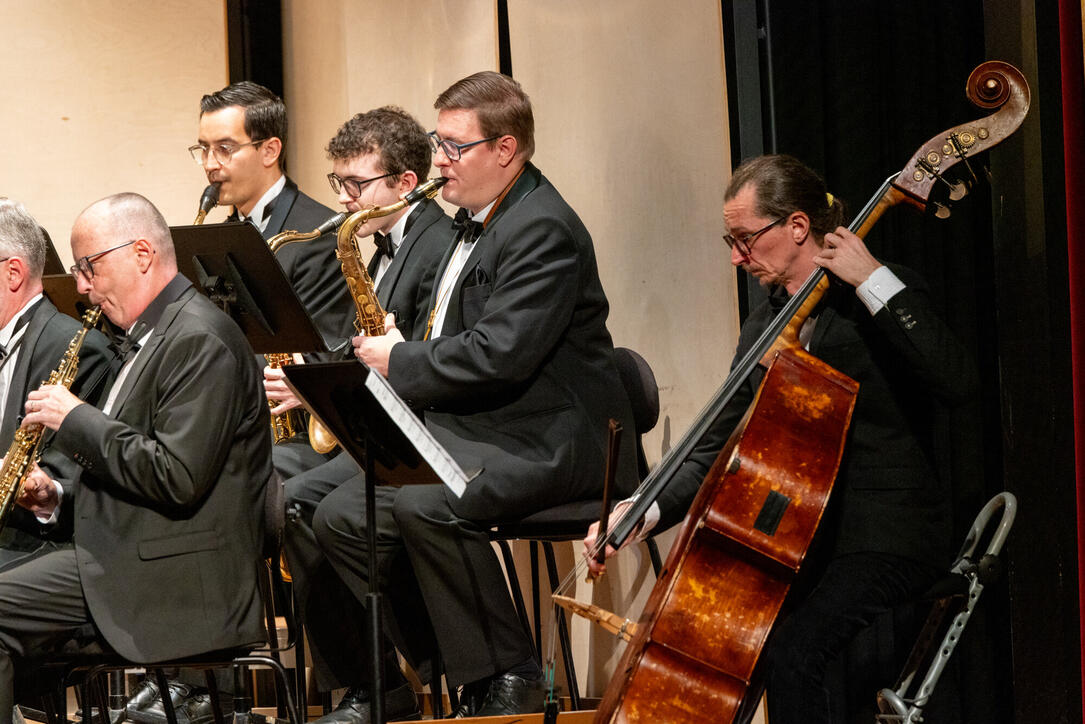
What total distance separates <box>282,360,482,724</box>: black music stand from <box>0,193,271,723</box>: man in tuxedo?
521mm

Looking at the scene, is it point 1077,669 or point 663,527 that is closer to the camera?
point 1077,669

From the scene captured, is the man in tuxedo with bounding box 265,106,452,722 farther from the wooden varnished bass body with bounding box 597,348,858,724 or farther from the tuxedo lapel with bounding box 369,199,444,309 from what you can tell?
the wooden varnished bass body with bounding box 597,348,858,724

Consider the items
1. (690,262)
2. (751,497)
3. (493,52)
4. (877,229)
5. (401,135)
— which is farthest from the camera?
(493,52)

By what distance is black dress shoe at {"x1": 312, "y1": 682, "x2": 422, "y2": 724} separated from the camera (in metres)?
3.46

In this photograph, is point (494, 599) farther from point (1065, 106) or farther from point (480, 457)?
point (1065, 106)

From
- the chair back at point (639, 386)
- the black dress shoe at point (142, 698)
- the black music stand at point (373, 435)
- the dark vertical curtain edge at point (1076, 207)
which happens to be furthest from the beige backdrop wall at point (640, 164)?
the black music stand at point (373, 435)

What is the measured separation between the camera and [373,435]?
257 centimetres

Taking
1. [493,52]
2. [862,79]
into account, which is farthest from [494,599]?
[493,52]

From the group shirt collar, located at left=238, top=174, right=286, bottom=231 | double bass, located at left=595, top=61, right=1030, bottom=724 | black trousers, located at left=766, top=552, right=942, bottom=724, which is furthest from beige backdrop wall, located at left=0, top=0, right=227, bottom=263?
black trousers, located at left=766, top=552, right=942, bottom=724

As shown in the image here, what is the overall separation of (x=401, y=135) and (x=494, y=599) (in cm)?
179

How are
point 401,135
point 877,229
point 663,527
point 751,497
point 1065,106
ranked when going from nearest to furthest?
point 751,497
point 1065,106
point 663,527
point 877,229
point 401,135

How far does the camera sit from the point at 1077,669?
2951 mm

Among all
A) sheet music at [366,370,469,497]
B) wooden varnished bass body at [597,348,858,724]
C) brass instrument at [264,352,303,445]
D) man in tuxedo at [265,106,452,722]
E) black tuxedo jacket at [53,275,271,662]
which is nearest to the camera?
sheet music at [366,370,469,497]

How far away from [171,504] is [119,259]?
651 mm
